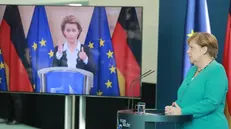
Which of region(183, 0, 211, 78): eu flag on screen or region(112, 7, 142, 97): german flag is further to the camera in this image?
region(112, 7, 142, 97): german flag

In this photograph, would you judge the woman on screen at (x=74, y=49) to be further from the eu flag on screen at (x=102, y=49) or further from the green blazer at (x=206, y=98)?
the green blazer at (x=206, y=98)

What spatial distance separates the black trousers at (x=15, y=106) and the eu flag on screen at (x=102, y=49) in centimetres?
186

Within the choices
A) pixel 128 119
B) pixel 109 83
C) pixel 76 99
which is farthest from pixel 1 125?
pixel 128 119

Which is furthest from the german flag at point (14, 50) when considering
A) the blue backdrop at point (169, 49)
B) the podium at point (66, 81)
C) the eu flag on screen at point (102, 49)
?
the blue backdrop at point (169, 49)

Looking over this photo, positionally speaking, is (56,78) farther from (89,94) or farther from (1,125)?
(1,125)

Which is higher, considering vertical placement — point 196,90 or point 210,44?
point 210,44

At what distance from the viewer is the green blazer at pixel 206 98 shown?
2.69 meters

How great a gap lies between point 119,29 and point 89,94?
74cm

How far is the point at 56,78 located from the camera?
4.80 m

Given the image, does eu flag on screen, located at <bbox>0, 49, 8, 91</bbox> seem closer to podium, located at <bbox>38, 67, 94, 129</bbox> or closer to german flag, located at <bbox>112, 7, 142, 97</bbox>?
podium, located at <bbox>38, 67, 94, 129</bbox>

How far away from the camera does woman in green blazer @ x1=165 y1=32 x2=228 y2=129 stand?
8.85 feet

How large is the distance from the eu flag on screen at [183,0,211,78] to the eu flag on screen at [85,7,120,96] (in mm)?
1055

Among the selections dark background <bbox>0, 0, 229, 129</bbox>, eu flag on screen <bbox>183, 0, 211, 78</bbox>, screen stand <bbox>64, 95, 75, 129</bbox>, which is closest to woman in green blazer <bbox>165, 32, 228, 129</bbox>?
eu flag on screen <bbox>183, 0, 211, 78</bbox>

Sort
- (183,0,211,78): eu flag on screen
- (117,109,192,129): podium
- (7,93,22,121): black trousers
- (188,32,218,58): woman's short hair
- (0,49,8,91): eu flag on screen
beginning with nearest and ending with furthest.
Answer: (117,109,192,129): podium < (188,32,218,58): woman's short hair < (183,0,211,78): eu flag on screen < (0,49,8,91): eu flag on screen < (7,93,22,121): black trousers
